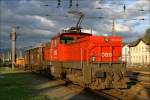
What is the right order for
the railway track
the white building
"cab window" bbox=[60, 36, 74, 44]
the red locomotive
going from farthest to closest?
1. the white building
2. "cab window" bbox=[60, 36, 74, 44]
3. the red locomotive
4. the railway track

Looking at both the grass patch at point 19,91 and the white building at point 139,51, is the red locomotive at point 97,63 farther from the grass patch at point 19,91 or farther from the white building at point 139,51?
the white building at point 139,51

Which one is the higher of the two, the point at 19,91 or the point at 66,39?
the point at 66,39

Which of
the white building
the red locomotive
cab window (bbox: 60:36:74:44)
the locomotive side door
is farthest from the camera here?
the white building

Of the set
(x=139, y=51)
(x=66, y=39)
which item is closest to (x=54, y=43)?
(x=66, y=39)

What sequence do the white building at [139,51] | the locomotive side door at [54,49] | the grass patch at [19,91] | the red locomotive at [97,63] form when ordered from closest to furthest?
the grass patch at [19,91]
the red locomotive at [97,63]
the locomotive side door at [54,49]
the white building at [139,51]

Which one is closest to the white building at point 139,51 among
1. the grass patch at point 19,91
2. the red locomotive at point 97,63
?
the grass patch at point 19,91

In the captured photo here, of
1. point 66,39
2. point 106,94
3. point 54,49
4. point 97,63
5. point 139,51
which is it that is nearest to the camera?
point 106,94

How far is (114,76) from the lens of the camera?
63.5 ft

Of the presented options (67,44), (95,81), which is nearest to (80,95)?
(95,81)

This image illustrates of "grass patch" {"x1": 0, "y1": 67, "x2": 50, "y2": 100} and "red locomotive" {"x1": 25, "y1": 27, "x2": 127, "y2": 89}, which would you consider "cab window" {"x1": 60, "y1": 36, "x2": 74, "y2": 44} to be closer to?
"red locomotive" {"x1": 25, "y1": 27, "x2": 127, "y2": 89}

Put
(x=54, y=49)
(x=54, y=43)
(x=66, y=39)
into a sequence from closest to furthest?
(x=66, y=39) < (x=54, y=43) < (x=54, y=49)

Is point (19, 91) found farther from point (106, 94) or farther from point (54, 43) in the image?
point (54, 43)

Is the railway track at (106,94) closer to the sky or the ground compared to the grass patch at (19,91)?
closer to the ground

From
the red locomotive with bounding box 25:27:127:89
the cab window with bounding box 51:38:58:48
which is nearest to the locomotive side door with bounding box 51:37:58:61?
the cab window with bounding box 51:38:58:48
